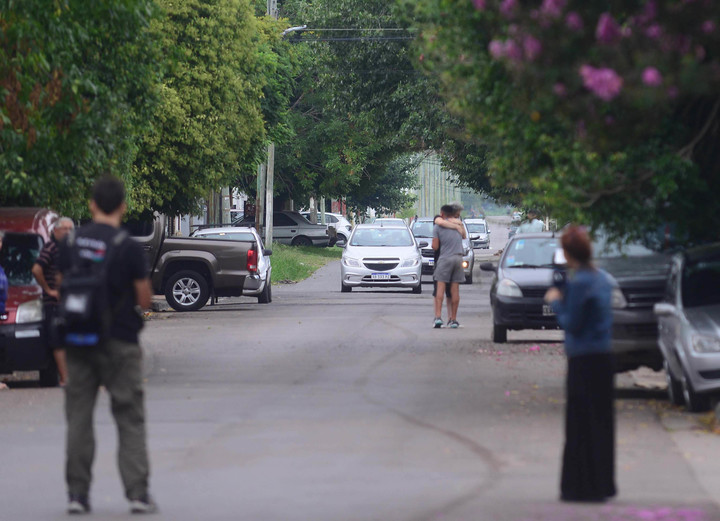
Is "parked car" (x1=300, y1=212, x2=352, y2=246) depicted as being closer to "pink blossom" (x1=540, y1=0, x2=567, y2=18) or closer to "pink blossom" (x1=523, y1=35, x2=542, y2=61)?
"pink blossom" (x1=523, y1=35, x2=542, y2=61)

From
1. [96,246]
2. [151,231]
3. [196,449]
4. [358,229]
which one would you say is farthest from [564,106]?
[358,229]

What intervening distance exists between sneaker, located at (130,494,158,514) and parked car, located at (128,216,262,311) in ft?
59.8

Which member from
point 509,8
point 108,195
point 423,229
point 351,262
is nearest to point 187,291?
point 351,262

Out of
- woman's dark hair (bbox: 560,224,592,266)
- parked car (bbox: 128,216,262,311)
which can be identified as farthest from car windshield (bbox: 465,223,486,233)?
woman's dark hair (bbox: 560,224,592,266)

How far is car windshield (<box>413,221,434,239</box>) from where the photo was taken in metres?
43.0

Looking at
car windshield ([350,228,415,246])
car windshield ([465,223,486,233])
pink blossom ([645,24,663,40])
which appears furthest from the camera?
car windshield ([465,223,486,233])

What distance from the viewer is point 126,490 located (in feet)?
25.7

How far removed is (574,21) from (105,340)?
3.25m

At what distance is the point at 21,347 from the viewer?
13.9 m

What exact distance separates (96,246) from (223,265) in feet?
60.5

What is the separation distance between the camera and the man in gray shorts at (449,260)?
68.0 feet

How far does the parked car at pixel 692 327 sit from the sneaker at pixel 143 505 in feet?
17.3

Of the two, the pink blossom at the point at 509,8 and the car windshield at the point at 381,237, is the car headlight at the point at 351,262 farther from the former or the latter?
the pink blossom at the point at 509,8

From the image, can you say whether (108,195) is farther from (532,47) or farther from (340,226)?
(340,226)
